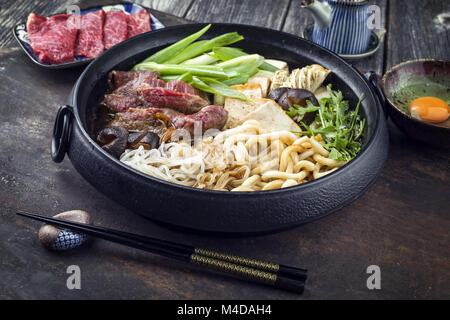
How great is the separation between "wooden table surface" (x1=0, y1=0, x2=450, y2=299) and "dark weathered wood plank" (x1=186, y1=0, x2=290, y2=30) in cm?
192

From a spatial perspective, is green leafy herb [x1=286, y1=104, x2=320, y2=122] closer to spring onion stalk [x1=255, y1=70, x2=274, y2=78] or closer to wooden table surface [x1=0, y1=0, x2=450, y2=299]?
spring onion stalk [x1=255, y1=70, x2=274, y2=78]

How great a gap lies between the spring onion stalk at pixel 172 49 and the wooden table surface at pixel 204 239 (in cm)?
74

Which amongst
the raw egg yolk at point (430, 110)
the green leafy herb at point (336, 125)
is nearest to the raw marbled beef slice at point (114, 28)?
the green leafy herb at point (336, 125)

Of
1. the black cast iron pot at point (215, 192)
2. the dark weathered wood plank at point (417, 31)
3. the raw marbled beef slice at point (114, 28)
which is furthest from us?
the dark weathered wood plank at point (417, 31)

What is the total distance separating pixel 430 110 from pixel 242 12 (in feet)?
7.91

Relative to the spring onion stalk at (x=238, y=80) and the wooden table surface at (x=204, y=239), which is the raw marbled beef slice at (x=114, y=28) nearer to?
the wooden table surface at (x=204, y=239)

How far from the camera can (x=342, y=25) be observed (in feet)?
12.3

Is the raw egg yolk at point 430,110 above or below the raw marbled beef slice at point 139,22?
above

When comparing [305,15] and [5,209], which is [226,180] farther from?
[305,15]

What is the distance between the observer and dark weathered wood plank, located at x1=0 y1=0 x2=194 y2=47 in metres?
4.43

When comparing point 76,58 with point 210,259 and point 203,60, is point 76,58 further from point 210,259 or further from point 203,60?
point 210,259

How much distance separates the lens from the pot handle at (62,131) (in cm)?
242

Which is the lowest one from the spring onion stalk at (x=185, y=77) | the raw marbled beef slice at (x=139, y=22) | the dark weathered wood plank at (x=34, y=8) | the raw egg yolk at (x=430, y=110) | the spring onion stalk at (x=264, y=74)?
the dark weathered wood plank at (x=34, y=8)
